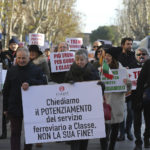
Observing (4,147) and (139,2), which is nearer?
(4,147)

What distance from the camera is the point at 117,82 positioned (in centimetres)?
861

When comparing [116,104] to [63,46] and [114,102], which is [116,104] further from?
[63,46]

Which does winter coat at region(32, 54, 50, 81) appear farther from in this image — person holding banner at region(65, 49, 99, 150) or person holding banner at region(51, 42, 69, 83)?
person holding banner at region(65, 49, 99, 150)

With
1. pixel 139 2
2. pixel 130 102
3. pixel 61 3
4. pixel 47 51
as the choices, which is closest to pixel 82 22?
pixel 139 2

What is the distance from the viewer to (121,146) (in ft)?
32.0

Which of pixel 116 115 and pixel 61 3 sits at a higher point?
pixel 61 3

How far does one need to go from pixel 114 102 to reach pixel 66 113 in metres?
1.26

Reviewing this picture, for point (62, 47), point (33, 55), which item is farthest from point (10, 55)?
point (33, 55)

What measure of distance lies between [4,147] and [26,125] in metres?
2.15

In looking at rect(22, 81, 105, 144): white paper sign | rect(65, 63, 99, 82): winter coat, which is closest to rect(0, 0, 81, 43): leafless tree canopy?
rect(65, 63, 99, 82): winter coat

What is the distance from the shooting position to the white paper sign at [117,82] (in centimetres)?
857

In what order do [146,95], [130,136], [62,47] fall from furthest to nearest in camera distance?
[62,47], [130,136], [146,95]

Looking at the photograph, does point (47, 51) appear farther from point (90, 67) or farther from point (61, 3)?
point (61, 3)

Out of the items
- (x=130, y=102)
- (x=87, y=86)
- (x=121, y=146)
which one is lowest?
(x=121, y=146)
